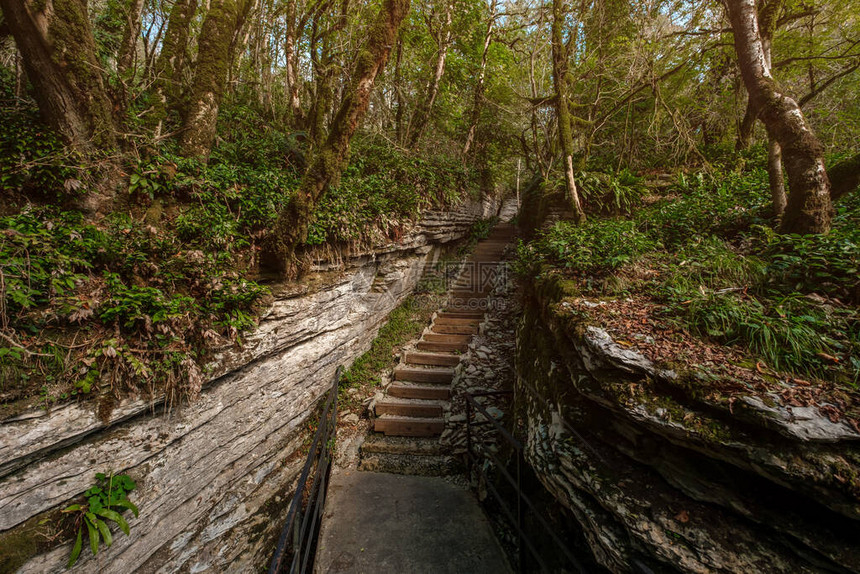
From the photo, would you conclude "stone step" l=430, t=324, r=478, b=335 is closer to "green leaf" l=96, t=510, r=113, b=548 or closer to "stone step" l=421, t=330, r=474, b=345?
"stone step" l=421, t=330, r=474, b=345

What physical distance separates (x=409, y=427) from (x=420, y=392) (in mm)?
773

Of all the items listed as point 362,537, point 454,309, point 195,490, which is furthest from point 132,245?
point 454,309

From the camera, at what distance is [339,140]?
162 inches

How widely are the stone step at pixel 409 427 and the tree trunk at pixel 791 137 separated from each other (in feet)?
17.5

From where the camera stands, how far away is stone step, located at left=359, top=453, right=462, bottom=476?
4.50 metres

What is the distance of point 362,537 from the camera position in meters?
3.31

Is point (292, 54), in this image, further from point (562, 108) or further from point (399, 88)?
point (562, 108)

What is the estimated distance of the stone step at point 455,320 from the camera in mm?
7732

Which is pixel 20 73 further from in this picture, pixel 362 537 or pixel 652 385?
pixel 652 385

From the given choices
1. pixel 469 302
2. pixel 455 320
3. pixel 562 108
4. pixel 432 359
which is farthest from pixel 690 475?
pixel 469 302

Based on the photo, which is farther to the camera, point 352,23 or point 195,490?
point 352,23

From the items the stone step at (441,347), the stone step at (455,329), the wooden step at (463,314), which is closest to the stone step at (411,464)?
the stone step at (441,347)

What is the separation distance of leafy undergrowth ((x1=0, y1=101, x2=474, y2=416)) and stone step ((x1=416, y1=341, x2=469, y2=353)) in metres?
3.38

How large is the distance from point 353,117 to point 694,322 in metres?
4.61
